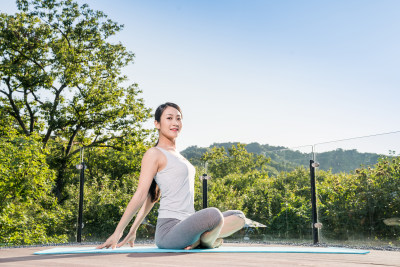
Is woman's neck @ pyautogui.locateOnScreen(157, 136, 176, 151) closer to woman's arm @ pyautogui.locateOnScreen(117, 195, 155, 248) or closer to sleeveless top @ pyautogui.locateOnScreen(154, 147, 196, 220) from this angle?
sleeveless top @ pyautogui.locateOnScreen(154, 147, 196, 220)

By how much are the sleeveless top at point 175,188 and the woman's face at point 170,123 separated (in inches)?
6.1

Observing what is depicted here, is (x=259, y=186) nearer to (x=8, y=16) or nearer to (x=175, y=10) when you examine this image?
(x=175, y=10)

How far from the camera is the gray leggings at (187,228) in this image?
201 centimetres

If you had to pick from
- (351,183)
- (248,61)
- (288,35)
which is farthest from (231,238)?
(288,35)

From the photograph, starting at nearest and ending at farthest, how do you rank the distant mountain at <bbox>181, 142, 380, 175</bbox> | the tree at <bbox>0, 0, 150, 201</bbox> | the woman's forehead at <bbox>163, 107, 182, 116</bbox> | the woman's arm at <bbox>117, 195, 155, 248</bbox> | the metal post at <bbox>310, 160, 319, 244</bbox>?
1. the woman's arm at <bbox>117, 195, 155, 248</bbox>
2. the woman's forehead at <bbox>163, 107, 182, 116</bbox>
3. the distant mountain at <bbox>181, 142, 380, 175</bbox>
4. the metal post at <bbox>310, 160, 319, 244</bbox>
5. the tree at <bbox>0, 0, 150, 201</bbox>

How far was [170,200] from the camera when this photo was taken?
2.32 meters

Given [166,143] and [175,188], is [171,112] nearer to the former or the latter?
[166,143]

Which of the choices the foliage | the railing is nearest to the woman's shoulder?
the railing

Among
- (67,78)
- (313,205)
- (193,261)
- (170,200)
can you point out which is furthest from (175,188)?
(67,78)

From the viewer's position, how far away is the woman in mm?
2115

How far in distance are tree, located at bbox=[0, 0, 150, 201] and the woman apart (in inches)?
401

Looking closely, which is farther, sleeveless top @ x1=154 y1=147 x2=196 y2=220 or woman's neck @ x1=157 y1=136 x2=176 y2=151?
woman's neck @ x1=157 y1=136 x2=176 y2=151

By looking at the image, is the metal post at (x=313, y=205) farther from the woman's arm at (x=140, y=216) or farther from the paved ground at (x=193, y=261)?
the paved ground at (x=193, y=261)

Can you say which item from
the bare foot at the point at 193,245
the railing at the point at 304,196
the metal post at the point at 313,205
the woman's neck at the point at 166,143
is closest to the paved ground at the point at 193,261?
the bare foot at the point at 193,245
